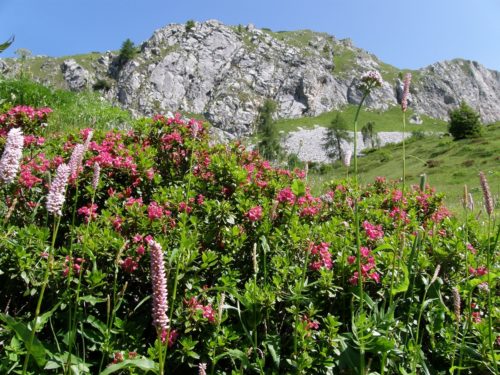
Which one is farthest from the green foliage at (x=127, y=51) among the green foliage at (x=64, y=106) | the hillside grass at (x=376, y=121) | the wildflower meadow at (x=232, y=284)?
the wildflower meadow at (x=232, y=284)

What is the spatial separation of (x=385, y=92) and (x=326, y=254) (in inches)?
8354

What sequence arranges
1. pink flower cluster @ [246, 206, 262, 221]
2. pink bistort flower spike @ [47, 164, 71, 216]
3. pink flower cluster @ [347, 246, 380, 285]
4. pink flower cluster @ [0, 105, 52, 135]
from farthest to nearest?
1. pink flower cluster @ [0, 105, 52, 135]
2. pink flower cluster @ [246, 206, 262, 221]
3. pink flower cluster @ [347, 246, 380, 285]
4. pink bistort flower spike @ [47, 164, 71, 216]

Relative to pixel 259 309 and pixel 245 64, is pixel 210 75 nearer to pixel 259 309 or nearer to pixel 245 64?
pixel 245 64

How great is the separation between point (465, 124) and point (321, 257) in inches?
3180

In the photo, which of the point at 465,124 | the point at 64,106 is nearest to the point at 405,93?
the point at 64,106

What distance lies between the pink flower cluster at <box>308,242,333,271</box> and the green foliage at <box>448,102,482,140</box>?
3019 inches

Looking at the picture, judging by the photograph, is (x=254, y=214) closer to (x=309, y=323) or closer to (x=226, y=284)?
(x=226, y=284)

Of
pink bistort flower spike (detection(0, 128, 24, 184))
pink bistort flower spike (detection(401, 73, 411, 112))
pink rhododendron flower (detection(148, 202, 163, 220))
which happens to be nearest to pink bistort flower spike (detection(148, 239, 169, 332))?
pink bistort flower spike (detection(0, 128, 24, 184))

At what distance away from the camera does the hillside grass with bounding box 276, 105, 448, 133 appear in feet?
525

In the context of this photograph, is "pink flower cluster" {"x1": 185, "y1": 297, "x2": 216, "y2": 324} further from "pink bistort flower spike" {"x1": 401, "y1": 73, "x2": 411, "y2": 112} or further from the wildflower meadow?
"pink bistort flower spike" {"x1": 401, "y1": 73, "x2": 411, "y2": 112}

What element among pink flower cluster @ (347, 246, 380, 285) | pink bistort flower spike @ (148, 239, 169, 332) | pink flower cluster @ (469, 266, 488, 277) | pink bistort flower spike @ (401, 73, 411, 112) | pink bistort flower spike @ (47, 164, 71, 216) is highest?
pink bistort flower spike @ (401, 73, 411, 112)

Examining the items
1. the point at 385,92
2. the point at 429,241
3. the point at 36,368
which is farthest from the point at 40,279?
the point at 385,92

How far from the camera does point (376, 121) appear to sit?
549ft

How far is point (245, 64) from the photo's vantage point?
643 ft
